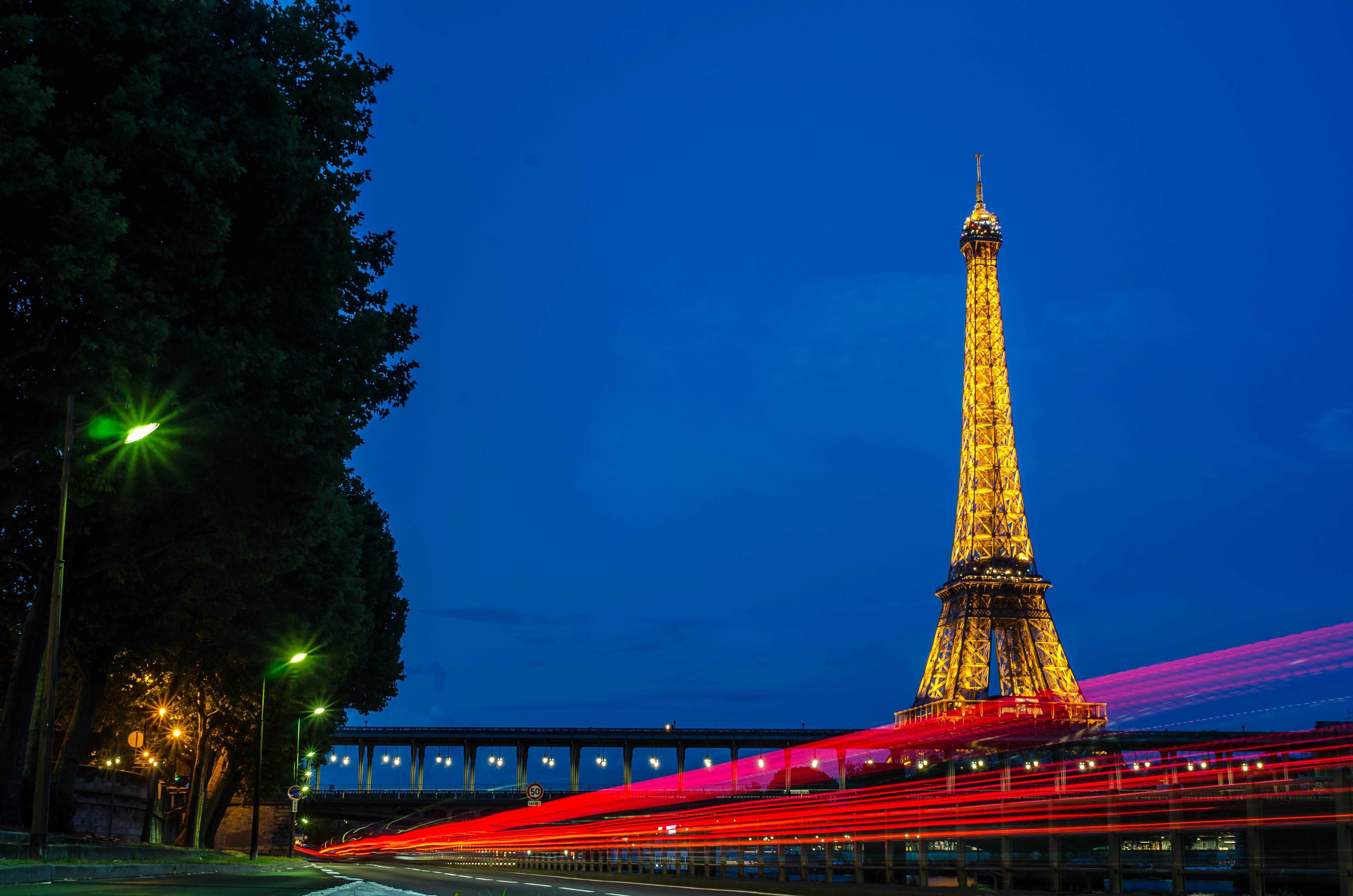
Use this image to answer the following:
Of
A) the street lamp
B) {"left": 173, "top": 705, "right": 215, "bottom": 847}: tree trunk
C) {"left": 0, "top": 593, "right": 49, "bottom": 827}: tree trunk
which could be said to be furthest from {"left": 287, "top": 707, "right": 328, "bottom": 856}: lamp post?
{"left": 0, "top": 593, "right": 49, "bottom": 827}: tree trunk

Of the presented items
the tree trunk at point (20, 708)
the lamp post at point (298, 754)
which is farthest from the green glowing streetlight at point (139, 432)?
the lamp post at point (298, 754)

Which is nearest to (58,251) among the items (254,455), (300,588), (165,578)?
(254,455)

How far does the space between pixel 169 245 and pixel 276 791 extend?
5390cm

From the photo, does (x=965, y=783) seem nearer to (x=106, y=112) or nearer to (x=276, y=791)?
(x=106, y=112)

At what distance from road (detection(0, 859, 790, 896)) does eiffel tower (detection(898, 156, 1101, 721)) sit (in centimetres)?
6140

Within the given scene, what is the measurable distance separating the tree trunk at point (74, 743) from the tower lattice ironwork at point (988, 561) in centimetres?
7095

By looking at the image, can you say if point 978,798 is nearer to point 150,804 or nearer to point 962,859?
point 962,859

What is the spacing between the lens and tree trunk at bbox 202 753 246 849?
60594mm

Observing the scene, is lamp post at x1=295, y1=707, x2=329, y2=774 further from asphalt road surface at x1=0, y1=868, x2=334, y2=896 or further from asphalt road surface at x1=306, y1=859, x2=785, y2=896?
asphalt road surface at x1=0, y1=868, x2=334, y2=896

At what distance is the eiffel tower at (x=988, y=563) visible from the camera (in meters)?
98.9

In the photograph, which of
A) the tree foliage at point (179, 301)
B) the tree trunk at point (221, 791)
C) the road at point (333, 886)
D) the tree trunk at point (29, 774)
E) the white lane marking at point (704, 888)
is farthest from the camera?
the tree trunk at point (221, 791)

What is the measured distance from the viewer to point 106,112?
2034 cm

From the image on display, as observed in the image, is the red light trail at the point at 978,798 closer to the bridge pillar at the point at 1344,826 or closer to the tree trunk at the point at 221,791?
the bridge pillar at the point at 1344,826

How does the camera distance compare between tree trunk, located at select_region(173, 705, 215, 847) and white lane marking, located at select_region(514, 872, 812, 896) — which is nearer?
white lane marking, located at select_region(514, 872, 812, 896)
